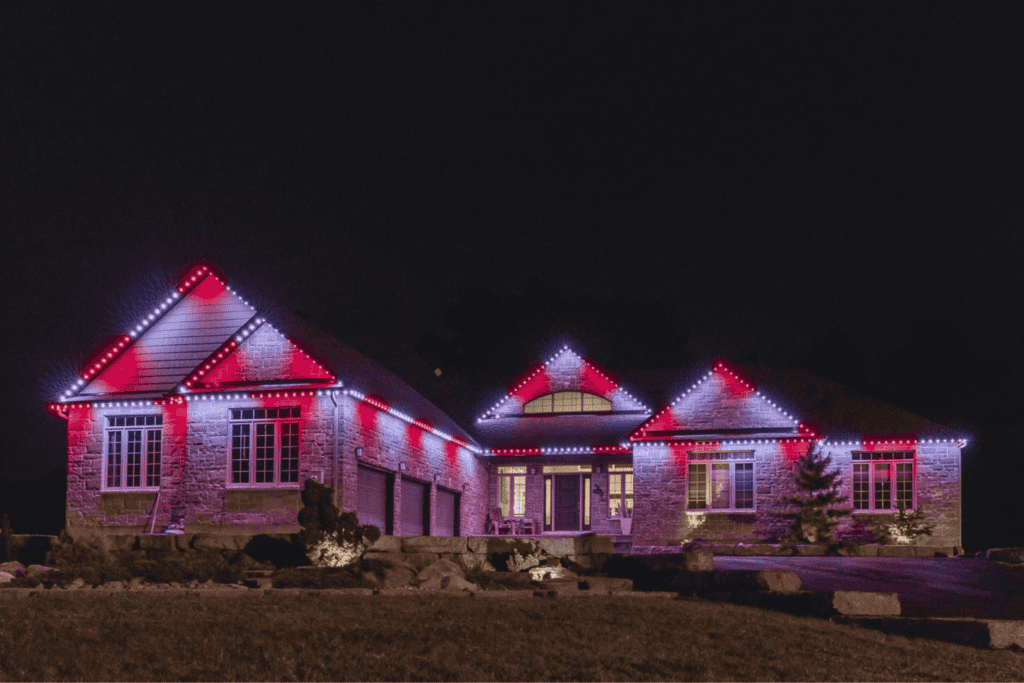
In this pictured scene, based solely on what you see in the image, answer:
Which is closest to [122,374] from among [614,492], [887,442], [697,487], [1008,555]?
[614,492]

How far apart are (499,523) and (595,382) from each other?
191 inches

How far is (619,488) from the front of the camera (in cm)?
3077

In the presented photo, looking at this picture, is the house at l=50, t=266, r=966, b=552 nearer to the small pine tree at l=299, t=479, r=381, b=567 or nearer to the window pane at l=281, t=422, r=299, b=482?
the window pane at l=281, t=422, r=299, b=482

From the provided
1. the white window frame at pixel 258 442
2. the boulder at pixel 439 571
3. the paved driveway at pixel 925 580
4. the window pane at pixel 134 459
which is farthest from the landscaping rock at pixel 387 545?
the window pane at pixel 134 459

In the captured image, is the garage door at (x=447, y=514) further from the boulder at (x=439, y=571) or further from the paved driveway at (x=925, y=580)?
the boulder at (x=439, y=571)

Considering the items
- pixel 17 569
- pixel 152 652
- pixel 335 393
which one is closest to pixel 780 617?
pixel 152 652

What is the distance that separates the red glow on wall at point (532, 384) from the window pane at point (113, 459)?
455 inches

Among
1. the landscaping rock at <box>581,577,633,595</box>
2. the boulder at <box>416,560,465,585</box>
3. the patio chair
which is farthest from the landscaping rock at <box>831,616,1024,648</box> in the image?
the patio chair

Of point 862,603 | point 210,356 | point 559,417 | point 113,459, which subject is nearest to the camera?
point 862,603

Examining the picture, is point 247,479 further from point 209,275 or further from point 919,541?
point 919,541

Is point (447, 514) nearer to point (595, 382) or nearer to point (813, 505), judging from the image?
point (595, 382)

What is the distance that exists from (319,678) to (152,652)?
1.67m

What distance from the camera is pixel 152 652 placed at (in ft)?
29.1

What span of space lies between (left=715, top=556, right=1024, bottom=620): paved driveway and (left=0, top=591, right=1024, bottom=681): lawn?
2.84m
